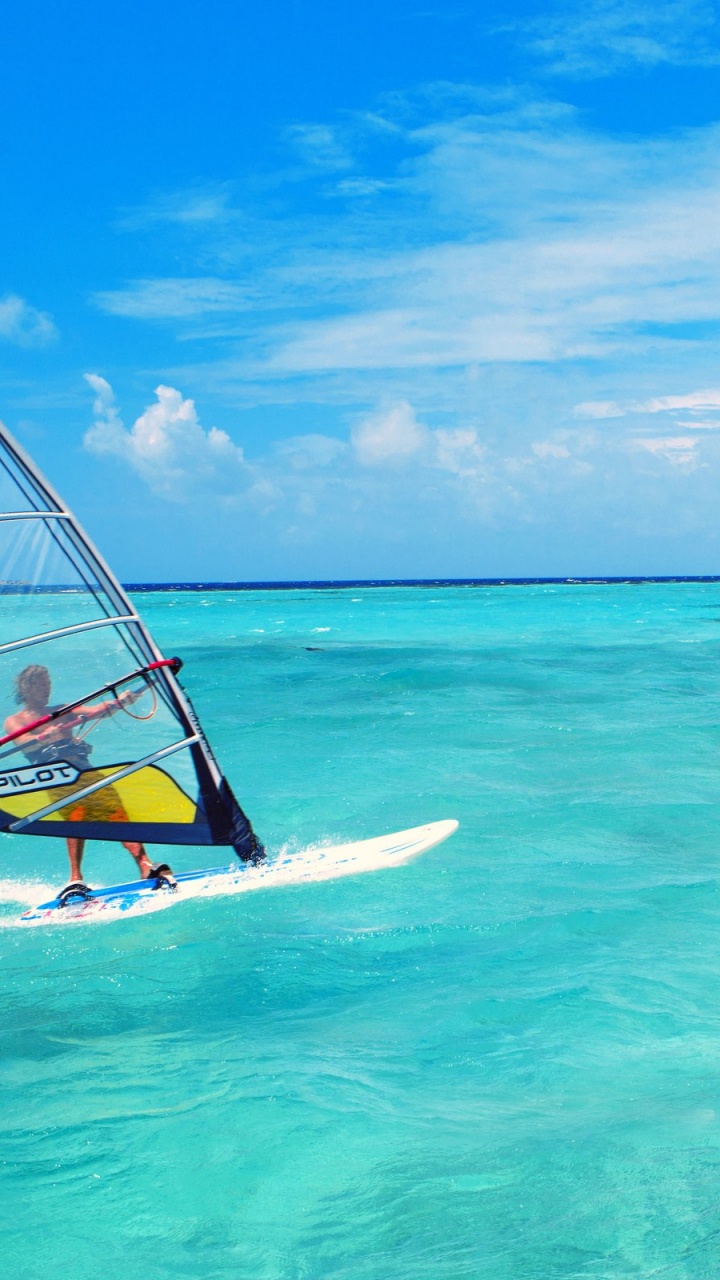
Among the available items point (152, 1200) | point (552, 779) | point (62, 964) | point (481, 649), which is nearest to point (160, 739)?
point (62, 964)

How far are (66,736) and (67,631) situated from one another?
64 centimetres

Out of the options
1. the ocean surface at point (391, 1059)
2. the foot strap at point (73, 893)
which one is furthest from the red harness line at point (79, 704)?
the foot strap at point (73, 893)

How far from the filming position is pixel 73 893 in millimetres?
7559

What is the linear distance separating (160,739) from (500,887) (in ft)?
10.5

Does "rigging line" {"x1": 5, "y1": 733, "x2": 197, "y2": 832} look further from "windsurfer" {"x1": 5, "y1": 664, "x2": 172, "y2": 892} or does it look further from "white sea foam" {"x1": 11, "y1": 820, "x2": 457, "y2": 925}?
"white sea foam" {"x1": 11, "y1": 820, "x2": 457, "y2": 925}

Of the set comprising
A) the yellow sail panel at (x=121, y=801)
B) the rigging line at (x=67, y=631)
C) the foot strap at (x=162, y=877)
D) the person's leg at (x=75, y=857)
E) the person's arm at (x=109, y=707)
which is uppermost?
the rigging line at (x=67, y=631)

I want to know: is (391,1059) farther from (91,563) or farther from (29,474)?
(29,474)

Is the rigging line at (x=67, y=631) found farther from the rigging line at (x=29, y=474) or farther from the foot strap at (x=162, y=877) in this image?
the foot strap at (x=162, y=877)

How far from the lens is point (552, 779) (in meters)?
12.5

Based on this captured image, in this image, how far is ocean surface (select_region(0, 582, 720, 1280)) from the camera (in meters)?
3.99

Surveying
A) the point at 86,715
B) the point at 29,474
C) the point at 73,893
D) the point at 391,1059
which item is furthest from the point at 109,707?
the point at 391,1059

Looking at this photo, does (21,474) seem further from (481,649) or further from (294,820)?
(481,649)

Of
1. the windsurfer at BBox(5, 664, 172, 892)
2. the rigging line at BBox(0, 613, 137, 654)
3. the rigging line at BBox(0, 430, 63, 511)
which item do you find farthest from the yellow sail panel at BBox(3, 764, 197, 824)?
the rigging line at BBox(0, 430, 63, 511)

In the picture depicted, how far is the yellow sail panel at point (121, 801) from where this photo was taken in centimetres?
631
